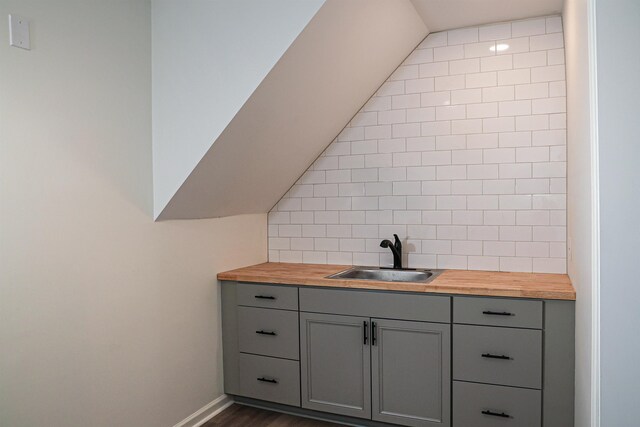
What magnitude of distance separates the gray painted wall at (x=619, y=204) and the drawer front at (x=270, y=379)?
77.5 inches

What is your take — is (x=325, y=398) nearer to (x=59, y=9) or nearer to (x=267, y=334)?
→ (x=267, y=334)

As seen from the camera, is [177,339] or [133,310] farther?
[177,339]

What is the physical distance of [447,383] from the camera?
9.00 feet

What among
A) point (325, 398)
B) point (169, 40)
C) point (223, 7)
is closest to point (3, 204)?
point (169, 40)

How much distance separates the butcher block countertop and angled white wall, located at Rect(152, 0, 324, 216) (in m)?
0.83

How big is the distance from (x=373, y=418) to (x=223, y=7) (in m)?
2.37

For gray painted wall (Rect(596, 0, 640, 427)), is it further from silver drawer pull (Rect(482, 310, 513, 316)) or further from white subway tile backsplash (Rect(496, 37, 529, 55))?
white subway tile backsplash (Rect(496, 37, 529, 55))

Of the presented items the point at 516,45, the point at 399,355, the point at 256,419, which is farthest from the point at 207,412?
the point at 516,45

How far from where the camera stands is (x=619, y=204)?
1.44 metres

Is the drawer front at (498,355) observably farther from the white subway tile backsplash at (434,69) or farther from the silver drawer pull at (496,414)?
the white subway tile backsplash at (434,69)

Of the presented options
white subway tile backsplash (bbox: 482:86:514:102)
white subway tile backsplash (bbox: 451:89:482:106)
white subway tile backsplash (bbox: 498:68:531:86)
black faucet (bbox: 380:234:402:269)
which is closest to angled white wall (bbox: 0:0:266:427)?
black faucet (bbox: 380:234:402:269)

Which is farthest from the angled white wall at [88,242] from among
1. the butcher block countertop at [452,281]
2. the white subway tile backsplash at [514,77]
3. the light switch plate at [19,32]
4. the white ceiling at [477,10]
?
the white subway tile backsplash at [514,77]

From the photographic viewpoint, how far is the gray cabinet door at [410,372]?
275cm

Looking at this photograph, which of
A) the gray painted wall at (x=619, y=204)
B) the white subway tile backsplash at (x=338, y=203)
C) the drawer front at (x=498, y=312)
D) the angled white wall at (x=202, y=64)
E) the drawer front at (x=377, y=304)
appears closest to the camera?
the gray painted wall at (x=619, y=204)
